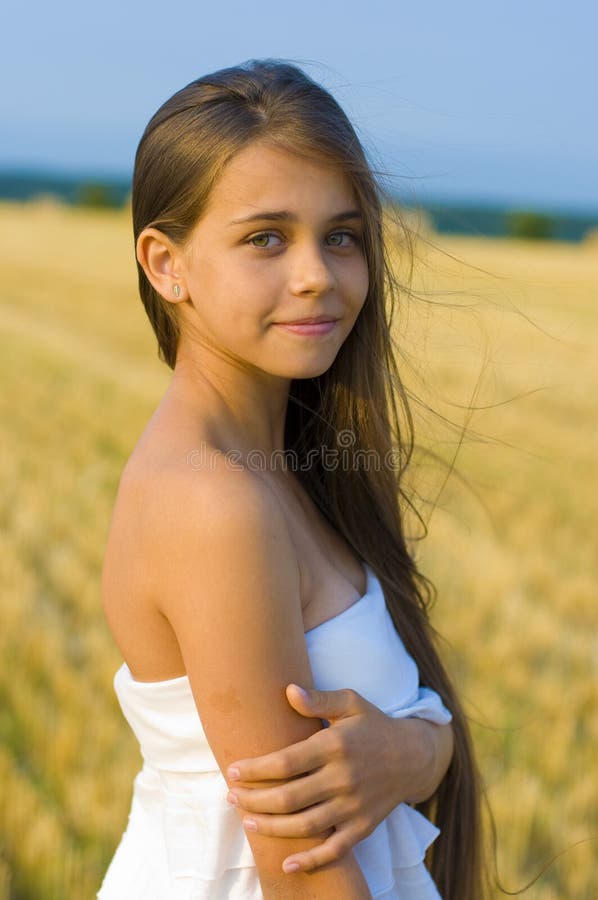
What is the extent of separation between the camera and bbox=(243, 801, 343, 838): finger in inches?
53.6

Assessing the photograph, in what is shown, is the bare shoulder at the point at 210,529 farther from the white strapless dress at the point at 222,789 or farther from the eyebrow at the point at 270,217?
the eyebrow at the point at 270,217

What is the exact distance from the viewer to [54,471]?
21.3 feet

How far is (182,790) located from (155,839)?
212mm

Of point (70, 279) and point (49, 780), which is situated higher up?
point (49, 780)

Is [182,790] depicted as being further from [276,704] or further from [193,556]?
[193,556]

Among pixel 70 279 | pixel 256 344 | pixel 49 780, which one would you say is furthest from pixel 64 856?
pixel 70 279

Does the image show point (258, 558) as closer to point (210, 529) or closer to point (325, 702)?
point (210, 529)

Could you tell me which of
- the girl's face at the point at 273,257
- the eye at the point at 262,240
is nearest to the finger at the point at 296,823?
the girl's face at the point at 273,257

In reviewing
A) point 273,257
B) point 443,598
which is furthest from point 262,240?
point 443,598

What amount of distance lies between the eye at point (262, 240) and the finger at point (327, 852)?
792 millimetres

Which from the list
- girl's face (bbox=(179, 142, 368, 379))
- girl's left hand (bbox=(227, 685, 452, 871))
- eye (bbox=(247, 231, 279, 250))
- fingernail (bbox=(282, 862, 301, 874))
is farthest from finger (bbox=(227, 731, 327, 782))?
eye (bbox=(247, 231, 279, 250))

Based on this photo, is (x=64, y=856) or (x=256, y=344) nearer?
(x=256, y=344)

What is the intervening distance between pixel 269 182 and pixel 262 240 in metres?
0.08

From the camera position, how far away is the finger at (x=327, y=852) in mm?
1371
